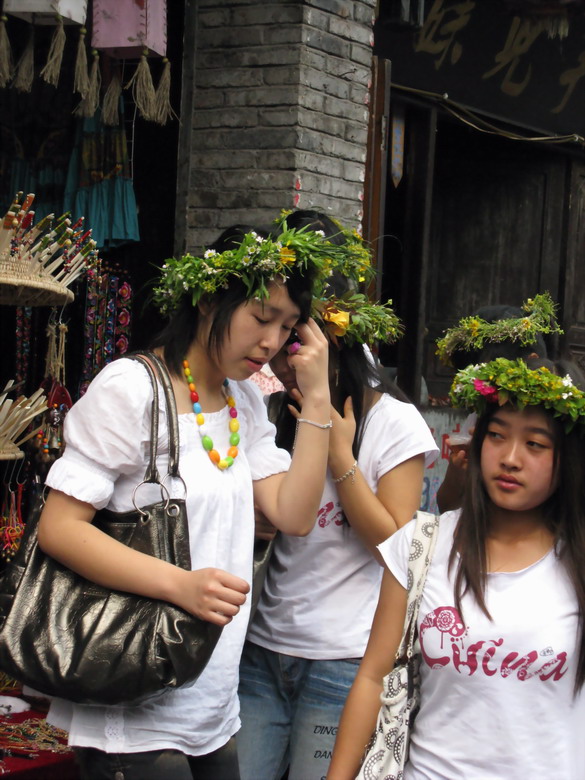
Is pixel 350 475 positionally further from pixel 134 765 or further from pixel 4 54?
pixel 4 54

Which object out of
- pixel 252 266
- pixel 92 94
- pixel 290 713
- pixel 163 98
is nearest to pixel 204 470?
pixel 252 266

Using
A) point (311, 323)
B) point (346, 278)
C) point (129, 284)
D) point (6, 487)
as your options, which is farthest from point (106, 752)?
point (129, 284)

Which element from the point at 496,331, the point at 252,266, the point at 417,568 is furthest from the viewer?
the point at 496,331

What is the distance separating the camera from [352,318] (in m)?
3.04

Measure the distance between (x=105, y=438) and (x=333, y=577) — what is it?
97cm

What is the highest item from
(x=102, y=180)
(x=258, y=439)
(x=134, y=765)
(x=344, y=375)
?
(x=102, y=180)

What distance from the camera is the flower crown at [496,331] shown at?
4.22 meters

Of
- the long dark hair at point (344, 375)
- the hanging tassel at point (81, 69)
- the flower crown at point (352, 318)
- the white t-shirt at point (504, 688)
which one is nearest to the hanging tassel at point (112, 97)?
the hanging tassel at point (81, 69)

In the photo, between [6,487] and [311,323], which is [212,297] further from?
[6,487]

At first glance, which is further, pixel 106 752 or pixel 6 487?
pixel 6 487

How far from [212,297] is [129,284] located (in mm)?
2864

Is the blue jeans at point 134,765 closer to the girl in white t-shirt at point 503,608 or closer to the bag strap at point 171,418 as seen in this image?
the girl in white t-shirt at point 503,608

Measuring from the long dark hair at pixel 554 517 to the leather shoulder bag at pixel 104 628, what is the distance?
0.57m

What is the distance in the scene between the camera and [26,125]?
5.39 m
